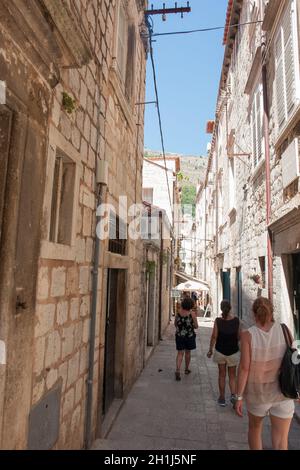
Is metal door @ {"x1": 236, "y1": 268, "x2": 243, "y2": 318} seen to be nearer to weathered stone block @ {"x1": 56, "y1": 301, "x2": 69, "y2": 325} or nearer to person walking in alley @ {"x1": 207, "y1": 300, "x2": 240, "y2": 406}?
person walking in alley @ {"x1": 207, "y1": 300, "x2": 240, "y2": 406}

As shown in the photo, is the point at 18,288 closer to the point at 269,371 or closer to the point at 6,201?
the point at 6,201

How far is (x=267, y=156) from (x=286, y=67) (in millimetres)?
1620

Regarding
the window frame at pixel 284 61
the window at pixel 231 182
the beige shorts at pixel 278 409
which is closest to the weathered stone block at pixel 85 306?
the beige shorts at pixel 278 409

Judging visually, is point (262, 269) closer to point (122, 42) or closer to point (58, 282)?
point (122, 42)

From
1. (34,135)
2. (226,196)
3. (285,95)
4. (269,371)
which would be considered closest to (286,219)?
(285,95)

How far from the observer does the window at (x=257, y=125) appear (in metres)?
7.02

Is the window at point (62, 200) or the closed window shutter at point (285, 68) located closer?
the window at point (62, 200)

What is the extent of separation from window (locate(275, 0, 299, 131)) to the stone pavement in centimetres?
460

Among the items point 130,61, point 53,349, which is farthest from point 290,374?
point 130,61

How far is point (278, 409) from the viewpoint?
2.95 metres

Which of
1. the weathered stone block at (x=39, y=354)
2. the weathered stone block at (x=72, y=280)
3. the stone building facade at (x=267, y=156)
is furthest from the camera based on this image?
the stone building facade at (x=267, y=156)

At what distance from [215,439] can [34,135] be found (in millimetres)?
3971

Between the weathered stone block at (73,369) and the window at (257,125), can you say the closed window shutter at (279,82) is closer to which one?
the window at (257,125)

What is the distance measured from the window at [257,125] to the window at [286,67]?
3.87 feet
